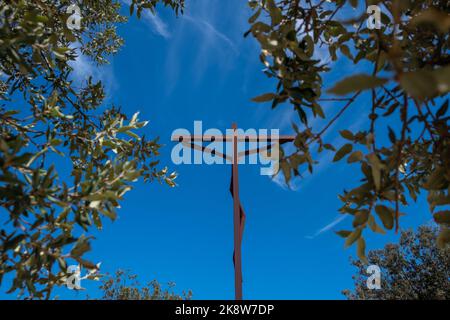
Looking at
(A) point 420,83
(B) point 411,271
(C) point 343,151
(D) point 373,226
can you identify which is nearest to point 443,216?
(D) point 373,226

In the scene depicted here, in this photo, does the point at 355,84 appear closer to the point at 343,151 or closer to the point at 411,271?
the point at 343,151

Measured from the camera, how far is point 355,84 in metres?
0.76

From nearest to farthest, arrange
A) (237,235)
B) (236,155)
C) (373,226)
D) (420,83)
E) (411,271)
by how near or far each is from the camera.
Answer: (420,83), (373,226), (237,235), (236,155), (411,271)

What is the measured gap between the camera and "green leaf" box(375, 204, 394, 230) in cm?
166

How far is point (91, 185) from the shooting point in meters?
2.03

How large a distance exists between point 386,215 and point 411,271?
19457 millimetres

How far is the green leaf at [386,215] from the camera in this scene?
1.66 metres

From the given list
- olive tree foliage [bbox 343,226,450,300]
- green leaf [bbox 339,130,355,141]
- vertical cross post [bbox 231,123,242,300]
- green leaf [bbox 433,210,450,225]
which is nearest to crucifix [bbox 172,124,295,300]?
vertical cross post [bbox 231,123,242,300]

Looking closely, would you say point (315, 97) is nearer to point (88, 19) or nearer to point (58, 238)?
point (58, 238)

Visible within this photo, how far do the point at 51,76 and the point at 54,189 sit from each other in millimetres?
3056

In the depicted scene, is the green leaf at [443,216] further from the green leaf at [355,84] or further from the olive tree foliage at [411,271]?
the olive tree foliage at [411,271]

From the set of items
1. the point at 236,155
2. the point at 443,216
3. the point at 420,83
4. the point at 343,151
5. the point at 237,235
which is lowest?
the point at 420,83

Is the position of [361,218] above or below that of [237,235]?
below

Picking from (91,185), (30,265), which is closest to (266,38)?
(91,185)
